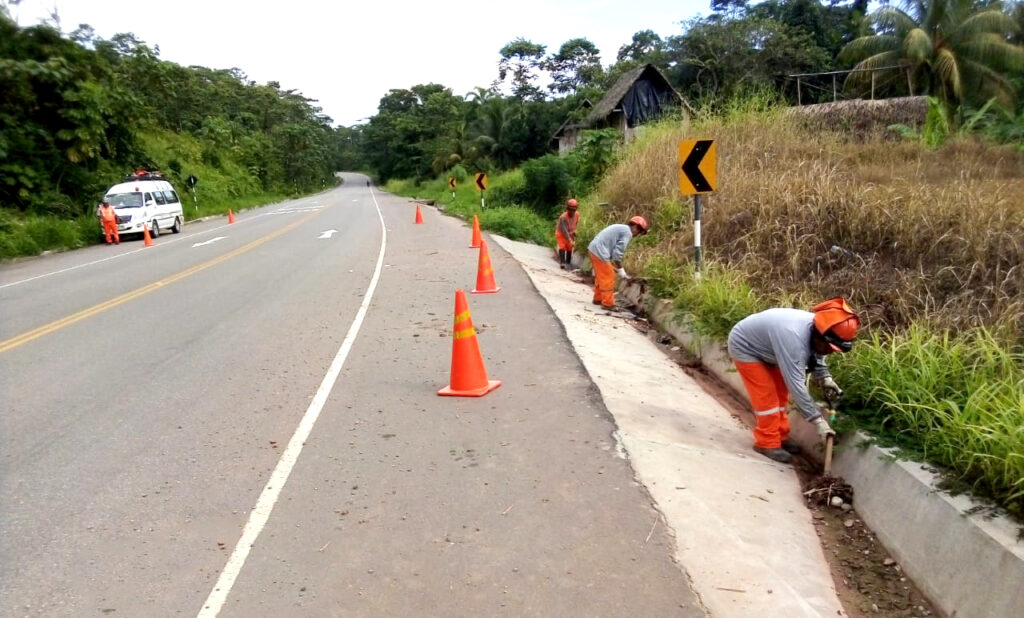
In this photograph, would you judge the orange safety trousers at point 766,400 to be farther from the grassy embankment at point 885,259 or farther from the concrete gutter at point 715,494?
the grassy embankment at point 885,259

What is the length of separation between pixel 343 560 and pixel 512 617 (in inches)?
38.2

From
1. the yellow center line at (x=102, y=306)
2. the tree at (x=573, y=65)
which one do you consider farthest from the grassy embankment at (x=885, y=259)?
the tree at (x=573, y=65)

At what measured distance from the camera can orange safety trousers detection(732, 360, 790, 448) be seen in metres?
5.56

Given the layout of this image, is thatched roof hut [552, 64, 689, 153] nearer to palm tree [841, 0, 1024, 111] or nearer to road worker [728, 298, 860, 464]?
palm tree [841, 0, 1024, 111]

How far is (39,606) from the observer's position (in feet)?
11.0

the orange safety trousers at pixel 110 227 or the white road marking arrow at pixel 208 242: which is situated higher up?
the orange safety trousers at pixel 110 227

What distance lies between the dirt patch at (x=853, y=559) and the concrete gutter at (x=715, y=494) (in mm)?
90

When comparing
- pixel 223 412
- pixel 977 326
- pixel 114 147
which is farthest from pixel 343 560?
pixel 114 147

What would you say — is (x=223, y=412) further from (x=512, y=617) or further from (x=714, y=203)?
(x=714, y=203)

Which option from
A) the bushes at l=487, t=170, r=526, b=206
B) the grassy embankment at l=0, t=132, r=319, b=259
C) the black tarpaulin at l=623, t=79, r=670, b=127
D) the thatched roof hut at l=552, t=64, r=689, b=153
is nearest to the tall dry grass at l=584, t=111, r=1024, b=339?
the bushes at l=487, t=170, r=526, b=206

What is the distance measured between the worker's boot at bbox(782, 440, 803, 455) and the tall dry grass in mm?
2103

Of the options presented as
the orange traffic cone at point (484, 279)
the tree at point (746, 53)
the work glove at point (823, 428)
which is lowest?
the work glove at point (823, 428)

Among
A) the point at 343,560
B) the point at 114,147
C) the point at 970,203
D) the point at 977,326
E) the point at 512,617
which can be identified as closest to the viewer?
the point at 512,617

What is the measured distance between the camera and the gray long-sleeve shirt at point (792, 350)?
16.8 ft
